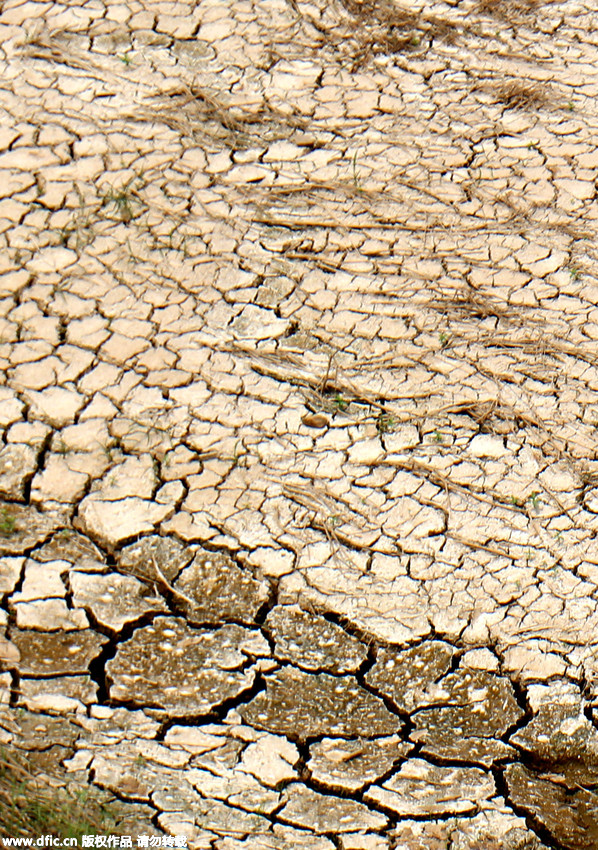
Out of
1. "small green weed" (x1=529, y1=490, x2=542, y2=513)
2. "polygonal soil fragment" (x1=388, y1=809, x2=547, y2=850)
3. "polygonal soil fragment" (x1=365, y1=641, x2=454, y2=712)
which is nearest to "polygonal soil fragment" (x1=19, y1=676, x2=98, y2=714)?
"polygonal soil fragment" (x1=365, y1=641, x2=454, y2=712)

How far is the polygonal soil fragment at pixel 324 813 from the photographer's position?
234cm

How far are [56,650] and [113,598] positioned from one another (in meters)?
0.22

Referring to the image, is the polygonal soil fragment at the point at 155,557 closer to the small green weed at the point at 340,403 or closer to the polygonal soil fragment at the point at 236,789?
the polygonal soil fragment at the point at 236,789

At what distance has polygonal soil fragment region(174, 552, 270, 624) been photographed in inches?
108

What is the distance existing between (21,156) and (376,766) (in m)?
2.86

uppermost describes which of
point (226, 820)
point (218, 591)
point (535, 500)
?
point (535, 500)

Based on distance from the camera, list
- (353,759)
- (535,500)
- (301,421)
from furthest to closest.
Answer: (301,421), (535,500), (353,759)

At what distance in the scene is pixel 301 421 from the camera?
10.5 ft

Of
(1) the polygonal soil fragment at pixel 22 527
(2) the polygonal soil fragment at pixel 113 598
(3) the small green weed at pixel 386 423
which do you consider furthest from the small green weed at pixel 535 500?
(1) the polygonal soil fragment at pixel 22 527

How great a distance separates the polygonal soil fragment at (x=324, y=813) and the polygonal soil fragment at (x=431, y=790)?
1.6 inches

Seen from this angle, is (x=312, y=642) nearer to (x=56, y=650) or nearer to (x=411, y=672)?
(x=411, y=672)

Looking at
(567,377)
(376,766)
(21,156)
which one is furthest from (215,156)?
(376,766)

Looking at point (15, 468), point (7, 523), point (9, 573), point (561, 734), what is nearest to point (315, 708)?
point (561, 734)

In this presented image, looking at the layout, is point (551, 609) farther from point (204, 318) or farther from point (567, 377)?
point (204, 318)
